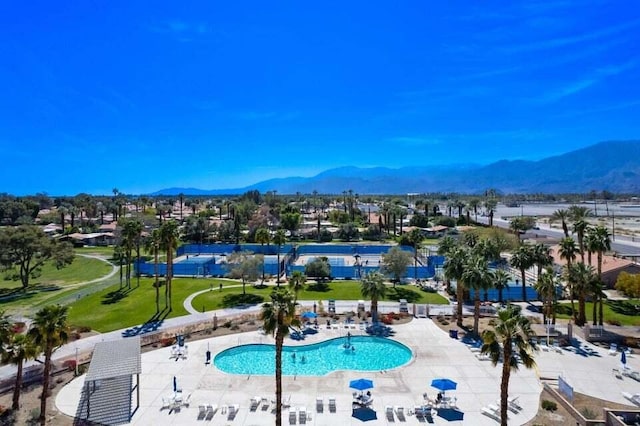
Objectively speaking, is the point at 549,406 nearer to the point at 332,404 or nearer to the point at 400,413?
the point at 400,413

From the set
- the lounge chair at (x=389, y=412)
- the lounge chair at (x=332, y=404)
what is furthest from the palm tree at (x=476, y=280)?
the lounge chair at (x=332, y=404)

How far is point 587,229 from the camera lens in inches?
1634

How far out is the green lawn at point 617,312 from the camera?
38.1m

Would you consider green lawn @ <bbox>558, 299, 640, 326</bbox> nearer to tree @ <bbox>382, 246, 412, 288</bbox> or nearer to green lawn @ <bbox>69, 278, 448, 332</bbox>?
green lawn @ <bbox>69, 278, 448, 332</bbox>

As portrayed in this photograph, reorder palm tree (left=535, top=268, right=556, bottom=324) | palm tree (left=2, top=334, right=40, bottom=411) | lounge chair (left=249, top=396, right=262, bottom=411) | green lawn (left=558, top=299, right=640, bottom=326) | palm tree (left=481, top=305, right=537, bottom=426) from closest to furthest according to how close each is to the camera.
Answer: palm tree (left=481, top=305, right=537, bottom=426) → palm tree (left=2, top=334, right=40, bottom=411) → lounge chair (left=249, top=396, right=262, bottom=411) → palm tree (left=535, top=268, right=556, bottom=324) → green lawn (left=558, top=299, right=640, bottom=326)

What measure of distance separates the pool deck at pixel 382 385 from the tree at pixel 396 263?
66.9ft

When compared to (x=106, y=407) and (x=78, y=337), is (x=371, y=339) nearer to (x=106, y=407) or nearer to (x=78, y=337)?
(x=106, y=407)

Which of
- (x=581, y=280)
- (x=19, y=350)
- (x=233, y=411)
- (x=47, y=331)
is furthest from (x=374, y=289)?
(x=19, y=350)

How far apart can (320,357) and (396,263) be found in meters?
24.1

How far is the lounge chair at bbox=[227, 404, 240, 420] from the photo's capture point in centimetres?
2176

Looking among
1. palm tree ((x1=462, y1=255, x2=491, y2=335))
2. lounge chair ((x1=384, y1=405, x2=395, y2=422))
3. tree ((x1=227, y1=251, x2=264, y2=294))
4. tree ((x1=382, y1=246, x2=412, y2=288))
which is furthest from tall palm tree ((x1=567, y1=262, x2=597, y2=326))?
tree ((x1=227, y1=251, x2=264, y2=294))

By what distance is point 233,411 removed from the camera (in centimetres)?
2220

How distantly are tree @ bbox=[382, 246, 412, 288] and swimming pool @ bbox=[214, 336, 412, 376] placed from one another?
1970 centimetres

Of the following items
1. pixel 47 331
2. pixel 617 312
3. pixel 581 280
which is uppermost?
pixel 47 331
